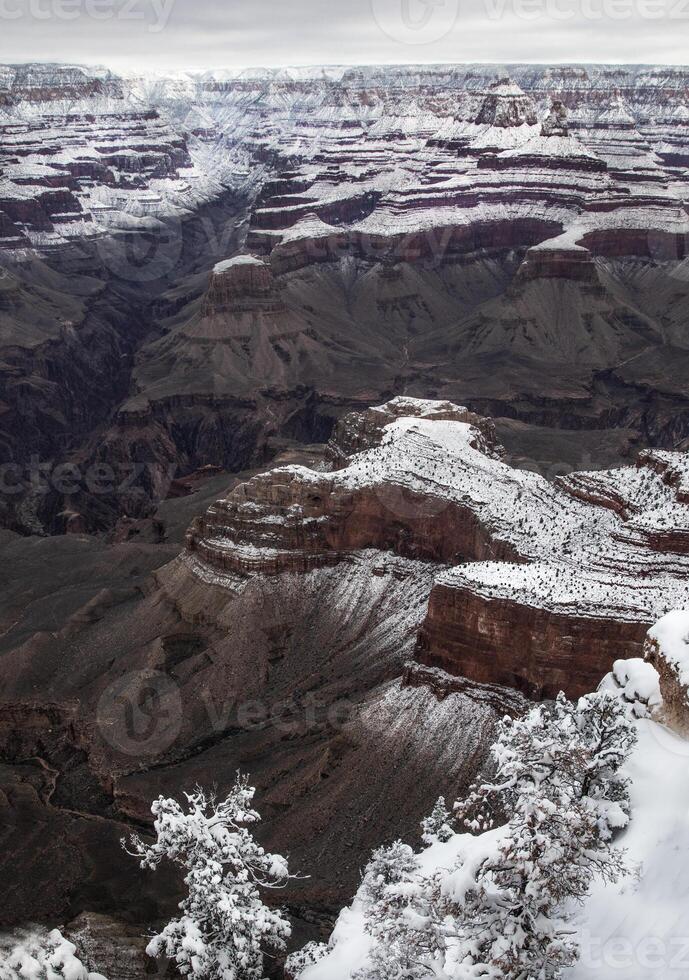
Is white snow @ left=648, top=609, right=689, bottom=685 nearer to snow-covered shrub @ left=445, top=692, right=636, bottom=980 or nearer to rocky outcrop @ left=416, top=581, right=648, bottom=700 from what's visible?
snow-covered shrub @ left=445, top=692, right=636, bottom=980

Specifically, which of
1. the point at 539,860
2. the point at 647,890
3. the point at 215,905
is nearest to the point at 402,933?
the point at 539,860

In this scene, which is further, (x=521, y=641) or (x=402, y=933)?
(x=521, y=641)

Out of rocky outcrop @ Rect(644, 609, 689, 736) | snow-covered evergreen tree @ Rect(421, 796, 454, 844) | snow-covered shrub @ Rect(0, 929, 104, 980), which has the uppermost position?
rocky outcrop @ Rect(644, 609, 689, 736)

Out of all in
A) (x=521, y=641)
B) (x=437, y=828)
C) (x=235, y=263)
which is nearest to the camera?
(x=437, y=828)

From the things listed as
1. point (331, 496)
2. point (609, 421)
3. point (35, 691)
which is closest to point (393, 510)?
point (331, 496)

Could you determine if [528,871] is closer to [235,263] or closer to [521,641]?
[521,641]

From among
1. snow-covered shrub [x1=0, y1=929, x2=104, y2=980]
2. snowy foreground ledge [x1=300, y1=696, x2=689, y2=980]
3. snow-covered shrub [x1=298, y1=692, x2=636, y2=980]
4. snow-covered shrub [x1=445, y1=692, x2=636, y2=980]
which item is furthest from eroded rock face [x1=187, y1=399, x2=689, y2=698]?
snow-covered shrub [x1=0, y1=929, x2=104, y2=980]

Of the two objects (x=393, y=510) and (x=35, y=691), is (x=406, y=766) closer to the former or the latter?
(x=393, y=510)

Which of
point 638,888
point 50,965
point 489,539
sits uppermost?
point 489,539
